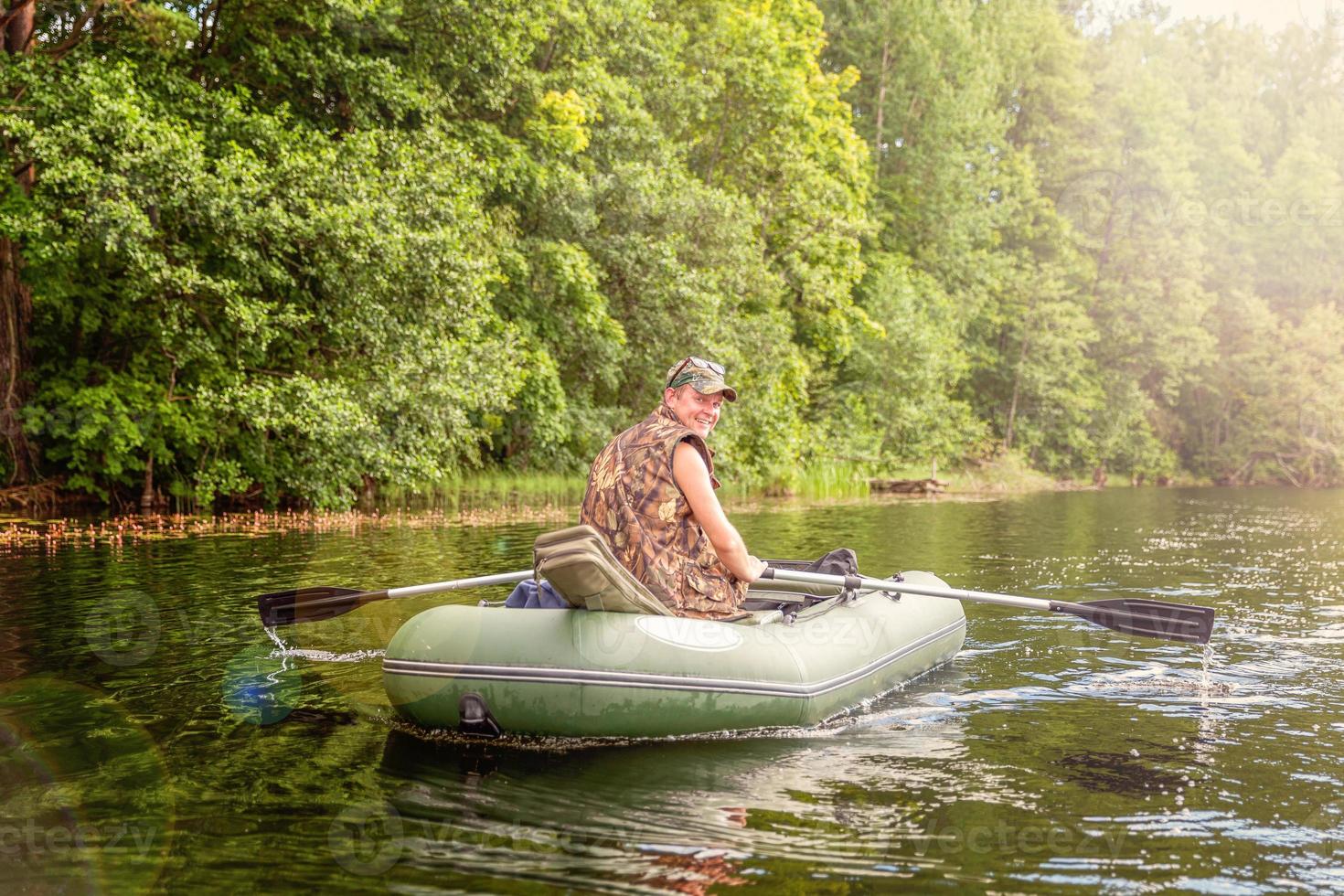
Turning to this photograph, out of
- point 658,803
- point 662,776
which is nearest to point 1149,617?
point 662,776

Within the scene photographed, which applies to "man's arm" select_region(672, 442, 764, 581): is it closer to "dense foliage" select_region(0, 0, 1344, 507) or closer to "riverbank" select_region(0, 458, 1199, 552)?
"riverbank" select_region(0, 458, 1199, 552)

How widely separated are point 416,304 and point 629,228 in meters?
6.17

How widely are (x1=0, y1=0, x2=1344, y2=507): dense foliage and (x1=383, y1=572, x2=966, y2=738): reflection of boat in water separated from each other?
884cm

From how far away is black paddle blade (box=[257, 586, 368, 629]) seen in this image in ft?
20.0

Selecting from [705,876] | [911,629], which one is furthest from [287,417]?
[705,876]

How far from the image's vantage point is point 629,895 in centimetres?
318

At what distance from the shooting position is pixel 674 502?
5.21 m

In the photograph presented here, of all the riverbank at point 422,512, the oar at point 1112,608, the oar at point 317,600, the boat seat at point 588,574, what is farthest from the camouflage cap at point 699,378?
the riverbank at point 422,512

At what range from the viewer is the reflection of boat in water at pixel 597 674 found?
4.71 metres

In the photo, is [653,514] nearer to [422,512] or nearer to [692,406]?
[692,406]

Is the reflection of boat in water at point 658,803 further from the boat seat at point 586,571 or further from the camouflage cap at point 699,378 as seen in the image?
the camouflage cap at point 699,378

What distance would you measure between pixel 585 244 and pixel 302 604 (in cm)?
1436

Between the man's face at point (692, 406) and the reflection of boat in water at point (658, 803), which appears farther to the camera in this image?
the man's face at point (692, 406)

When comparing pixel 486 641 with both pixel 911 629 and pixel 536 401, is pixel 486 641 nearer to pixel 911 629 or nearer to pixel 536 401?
pixel 911 629
